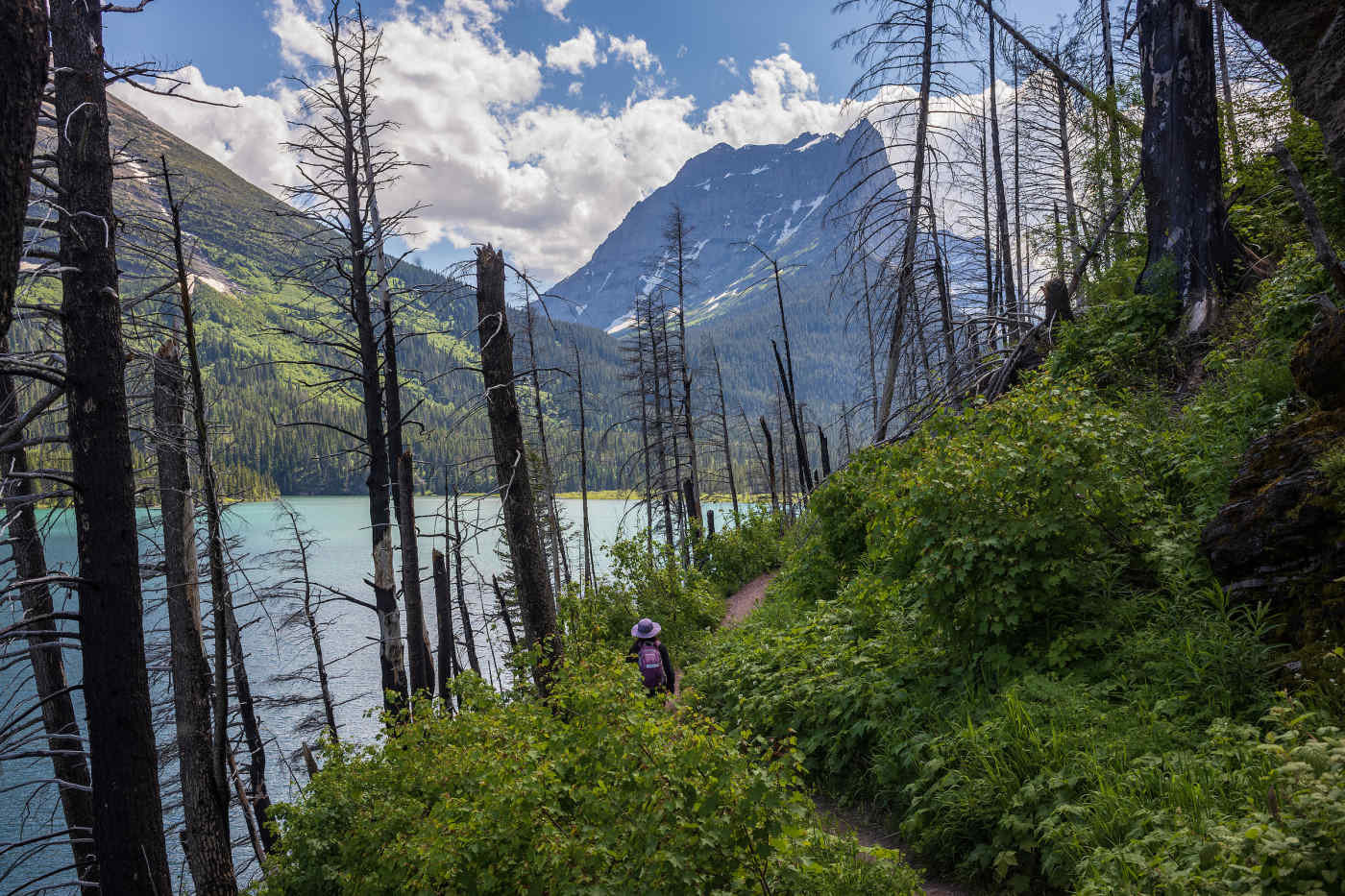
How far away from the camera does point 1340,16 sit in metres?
4.35

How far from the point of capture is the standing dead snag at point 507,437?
6.77 m

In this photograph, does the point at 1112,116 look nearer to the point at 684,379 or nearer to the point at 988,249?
the point at 988,249

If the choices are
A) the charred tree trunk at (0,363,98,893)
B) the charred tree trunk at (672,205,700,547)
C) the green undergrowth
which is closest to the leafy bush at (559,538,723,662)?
the charred tree trunk at (672,205,700,547)

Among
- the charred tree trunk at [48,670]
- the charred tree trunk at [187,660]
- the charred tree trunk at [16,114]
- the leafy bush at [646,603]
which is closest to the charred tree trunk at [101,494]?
the charred tree trunk at [187,660]

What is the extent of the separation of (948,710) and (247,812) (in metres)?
12.3

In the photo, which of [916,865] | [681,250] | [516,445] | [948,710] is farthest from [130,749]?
[681,250]

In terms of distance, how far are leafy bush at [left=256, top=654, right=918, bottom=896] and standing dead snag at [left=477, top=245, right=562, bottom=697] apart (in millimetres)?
1522

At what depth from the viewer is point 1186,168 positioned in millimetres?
7176

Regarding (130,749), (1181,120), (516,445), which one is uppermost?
(1181,120)

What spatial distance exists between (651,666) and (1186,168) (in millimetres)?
8440

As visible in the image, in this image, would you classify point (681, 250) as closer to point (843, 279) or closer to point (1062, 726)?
point (843, 279)

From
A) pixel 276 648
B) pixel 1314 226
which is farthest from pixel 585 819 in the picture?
pixel 276 648

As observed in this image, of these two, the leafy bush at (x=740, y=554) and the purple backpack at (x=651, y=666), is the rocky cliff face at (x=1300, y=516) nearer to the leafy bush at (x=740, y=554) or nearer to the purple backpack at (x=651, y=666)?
the purple backpack at (x=651, y=666)

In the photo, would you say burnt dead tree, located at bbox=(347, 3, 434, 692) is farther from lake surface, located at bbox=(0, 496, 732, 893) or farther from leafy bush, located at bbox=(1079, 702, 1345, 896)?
leafy bush, located at bbox=(1079, 702, 1345, 896)
